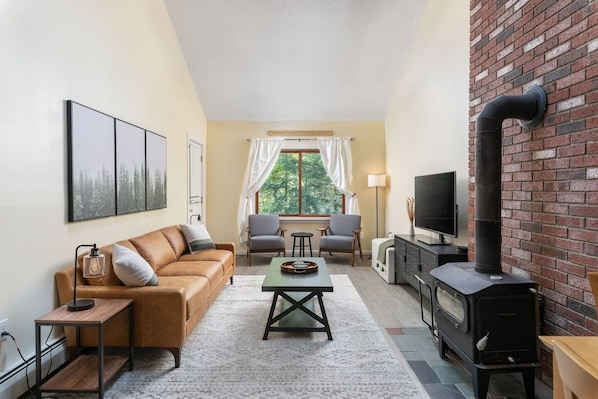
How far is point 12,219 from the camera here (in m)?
2.23

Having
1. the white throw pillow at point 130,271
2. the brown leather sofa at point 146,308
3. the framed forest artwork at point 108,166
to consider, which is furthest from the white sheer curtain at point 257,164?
the white throw pillow at point 130,271

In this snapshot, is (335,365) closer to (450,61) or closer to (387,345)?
(387,345)

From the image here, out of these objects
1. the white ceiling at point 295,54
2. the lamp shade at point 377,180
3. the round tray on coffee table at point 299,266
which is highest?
the white ceiling at point 295,54

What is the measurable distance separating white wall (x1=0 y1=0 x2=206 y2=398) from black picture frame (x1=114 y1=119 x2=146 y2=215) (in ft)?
0.38

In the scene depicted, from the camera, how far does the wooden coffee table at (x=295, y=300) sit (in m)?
3.08

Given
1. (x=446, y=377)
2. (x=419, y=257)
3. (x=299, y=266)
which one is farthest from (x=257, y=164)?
(x=446, y=377)

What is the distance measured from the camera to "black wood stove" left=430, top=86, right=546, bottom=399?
2182 millimetres

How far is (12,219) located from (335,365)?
2.30m

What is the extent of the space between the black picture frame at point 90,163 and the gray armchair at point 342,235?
354cm

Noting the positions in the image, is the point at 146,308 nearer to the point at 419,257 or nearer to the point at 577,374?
the point at 577,374

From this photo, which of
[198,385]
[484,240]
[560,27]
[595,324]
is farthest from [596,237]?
[198,385]

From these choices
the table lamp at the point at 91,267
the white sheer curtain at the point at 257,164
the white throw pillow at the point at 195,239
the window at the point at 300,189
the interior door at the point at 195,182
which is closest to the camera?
the table lamp at the point at 91,267

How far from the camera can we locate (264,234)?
652 cm

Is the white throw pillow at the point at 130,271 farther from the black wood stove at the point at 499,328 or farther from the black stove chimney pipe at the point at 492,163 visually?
the black stove chimney pipe at the point at 492,163
